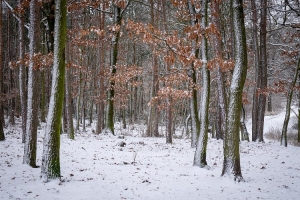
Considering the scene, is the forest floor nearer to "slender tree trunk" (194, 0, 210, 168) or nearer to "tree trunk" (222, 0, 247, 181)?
"slender tree trunk" (194, 0, 210, 168)

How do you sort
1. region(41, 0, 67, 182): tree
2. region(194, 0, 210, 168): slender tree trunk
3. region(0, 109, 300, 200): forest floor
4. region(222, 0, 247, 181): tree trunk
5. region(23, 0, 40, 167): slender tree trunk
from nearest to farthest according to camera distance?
region(0, 109, 300, 200): forest floor → region(41, 0, 67, 182): tree → region(222, 0, 247, 181): tree trunk → region(23, 0, 40, 167): slender tree trunk → region(194, 0, 210, 168): slender tree trunk

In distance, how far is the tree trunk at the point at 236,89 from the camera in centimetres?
693

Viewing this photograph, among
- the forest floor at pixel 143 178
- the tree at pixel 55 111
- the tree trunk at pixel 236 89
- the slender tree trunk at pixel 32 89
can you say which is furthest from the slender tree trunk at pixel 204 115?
the slender tree trunk at pixel 32 89

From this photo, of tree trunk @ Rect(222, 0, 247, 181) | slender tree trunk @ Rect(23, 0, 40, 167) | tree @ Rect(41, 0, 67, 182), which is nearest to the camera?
tree @ Rect(41, 0, 67, 182)

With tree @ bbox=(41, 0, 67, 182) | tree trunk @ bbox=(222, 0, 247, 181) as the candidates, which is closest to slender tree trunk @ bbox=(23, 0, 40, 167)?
tree @ bbox=(41, 0, 67, 182)

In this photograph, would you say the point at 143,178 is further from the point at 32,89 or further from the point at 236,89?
the point at 32,89

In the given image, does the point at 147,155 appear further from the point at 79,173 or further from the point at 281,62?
the point at 281,62

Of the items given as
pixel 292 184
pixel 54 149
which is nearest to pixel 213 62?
pixel 292 184

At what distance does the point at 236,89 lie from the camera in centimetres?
694

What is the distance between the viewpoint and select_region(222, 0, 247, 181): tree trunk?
6.93 metres

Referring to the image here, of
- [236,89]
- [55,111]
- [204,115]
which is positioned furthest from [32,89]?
[236,89]

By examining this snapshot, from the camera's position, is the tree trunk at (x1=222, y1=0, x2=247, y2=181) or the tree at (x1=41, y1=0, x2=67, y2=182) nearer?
the tree at (x1=41, y1=0, x2=67, y2=182)

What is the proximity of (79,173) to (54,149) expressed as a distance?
150cm

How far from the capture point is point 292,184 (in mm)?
7258
